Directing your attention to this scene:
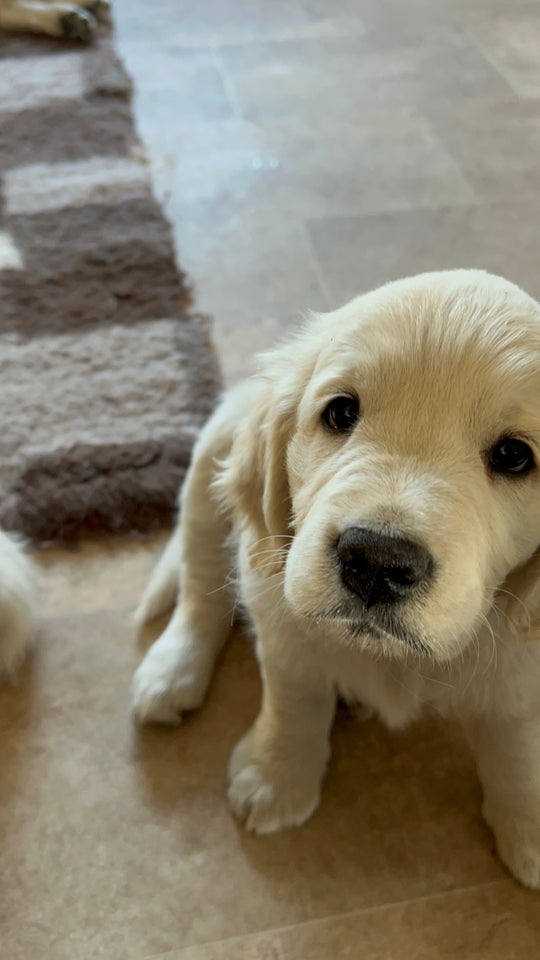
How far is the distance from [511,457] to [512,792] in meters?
0.71

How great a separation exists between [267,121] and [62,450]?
178cm

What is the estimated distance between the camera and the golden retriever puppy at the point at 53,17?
3672 mm

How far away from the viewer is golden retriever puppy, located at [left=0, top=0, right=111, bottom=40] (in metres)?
3.67

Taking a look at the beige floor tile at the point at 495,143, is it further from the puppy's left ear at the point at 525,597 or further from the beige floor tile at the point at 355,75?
the puppy's left ear at the point at 525,597

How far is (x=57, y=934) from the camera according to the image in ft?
5.07

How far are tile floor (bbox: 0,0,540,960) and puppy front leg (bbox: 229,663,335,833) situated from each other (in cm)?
4

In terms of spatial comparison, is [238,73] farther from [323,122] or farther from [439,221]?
[439,221]

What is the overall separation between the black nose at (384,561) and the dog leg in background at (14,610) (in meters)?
0.99

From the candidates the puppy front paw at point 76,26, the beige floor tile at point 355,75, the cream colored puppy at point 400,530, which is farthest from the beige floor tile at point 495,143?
the cream colored puppy at point 400,530

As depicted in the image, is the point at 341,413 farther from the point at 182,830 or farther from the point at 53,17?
the point at 53,17

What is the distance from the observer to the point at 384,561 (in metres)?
1.04

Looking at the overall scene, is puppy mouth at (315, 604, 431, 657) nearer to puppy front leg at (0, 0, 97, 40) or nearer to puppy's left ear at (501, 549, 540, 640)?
puppy's left ear at (501, 549, 540, 640)

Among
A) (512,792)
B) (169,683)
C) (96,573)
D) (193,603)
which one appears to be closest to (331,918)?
(512,792)

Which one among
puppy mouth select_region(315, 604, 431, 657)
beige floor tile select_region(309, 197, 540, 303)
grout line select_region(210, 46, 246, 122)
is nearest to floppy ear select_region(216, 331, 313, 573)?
puppy mouth select_region(315, 604, 431, 657)
